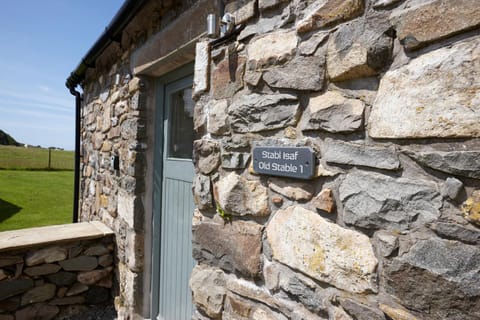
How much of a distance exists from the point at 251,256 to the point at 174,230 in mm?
1360

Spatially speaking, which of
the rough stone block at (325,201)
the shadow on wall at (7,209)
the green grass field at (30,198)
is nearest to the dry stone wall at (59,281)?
the rough stone block at (325,201)

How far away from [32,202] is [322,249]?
10.6m

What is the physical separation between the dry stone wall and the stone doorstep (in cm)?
6

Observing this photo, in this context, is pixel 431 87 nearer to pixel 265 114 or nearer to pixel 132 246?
pixel 265 114

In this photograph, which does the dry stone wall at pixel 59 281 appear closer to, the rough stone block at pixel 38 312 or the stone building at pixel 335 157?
the rough stone block at pixel 38 312

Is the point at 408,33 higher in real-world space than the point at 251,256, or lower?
higher

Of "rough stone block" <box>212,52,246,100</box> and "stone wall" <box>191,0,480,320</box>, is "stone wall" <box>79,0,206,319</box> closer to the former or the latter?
"rough stone block" <box>212,52,246,100</box>

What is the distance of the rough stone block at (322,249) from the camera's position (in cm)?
101

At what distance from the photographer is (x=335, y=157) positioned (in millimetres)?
1094

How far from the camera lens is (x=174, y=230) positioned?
262 centimetres

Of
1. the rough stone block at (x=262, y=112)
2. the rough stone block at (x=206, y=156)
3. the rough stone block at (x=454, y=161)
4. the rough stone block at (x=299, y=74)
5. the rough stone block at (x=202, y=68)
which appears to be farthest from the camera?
the rough stone block at (x=202, y=68)

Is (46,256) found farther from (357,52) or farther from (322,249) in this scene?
(357,52)

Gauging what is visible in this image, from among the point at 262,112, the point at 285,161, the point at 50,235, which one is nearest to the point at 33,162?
the point at 50,235

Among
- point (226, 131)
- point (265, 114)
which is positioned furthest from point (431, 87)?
point (226, 131)
